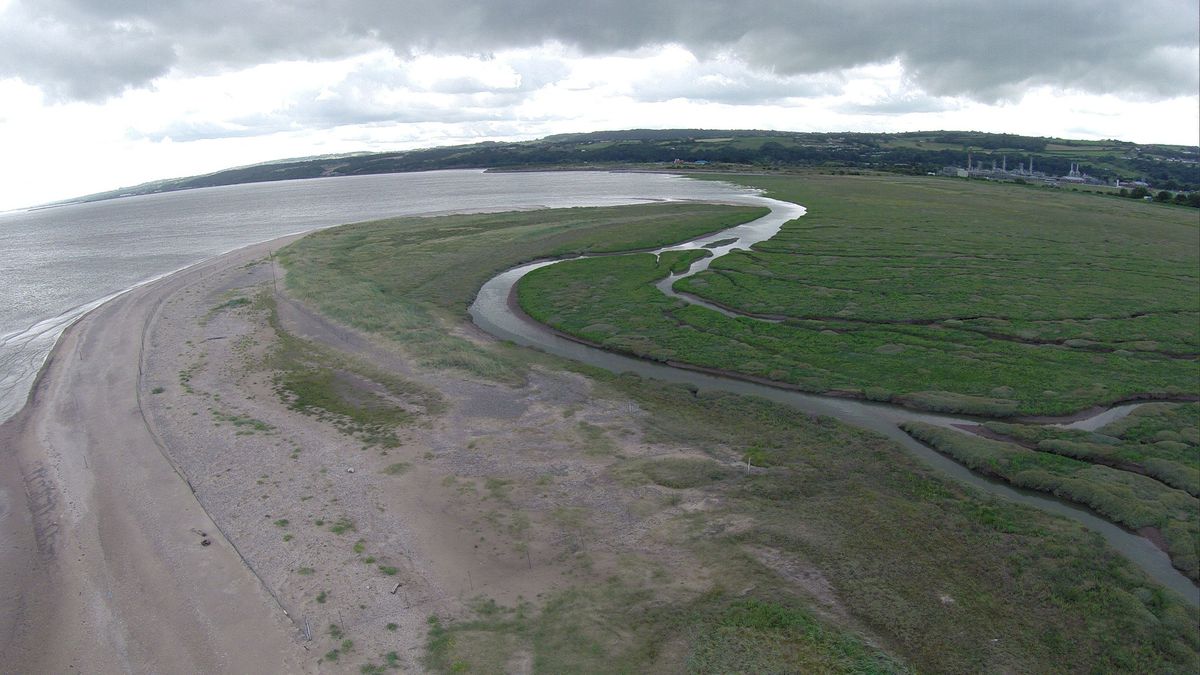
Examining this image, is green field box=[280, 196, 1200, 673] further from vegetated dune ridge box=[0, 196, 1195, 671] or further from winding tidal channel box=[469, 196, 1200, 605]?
winding tidal channel box=[469, 196, 1200, 605]

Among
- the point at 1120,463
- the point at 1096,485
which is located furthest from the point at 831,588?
the point at 1120,463

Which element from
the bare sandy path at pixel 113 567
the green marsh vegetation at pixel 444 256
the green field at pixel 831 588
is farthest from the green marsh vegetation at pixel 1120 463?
the bare sandy path at pixel 113 567

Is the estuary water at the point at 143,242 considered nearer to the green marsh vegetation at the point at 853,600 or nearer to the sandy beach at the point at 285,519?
the sandy beach at the point at 285,519

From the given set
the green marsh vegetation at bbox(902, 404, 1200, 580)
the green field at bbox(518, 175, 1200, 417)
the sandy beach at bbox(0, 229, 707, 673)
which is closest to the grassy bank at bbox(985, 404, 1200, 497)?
the green marsh vegetation at bbox(902, 404, 1200, 580)

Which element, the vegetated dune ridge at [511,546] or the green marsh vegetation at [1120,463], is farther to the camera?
the green marsh vegetation at [1120,463]

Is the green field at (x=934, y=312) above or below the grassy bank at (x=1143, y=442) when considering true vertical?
Answer: above

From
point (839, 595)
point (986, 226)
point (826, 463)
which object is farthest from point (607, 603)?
point (986, 226)

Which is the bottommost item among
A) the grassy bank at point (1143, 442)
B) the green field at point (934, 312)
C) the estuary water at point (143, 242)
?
the grassy bank at point (1143, 442)
